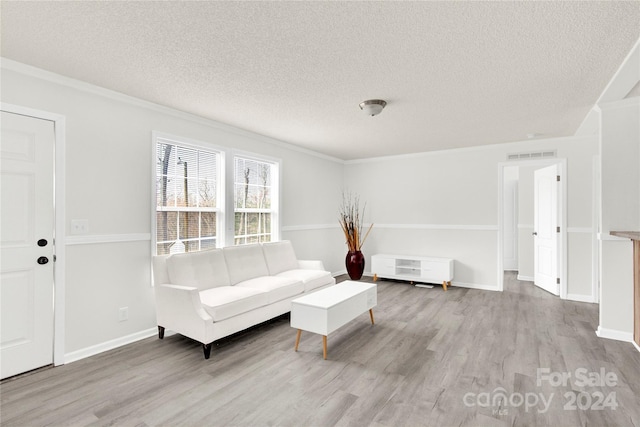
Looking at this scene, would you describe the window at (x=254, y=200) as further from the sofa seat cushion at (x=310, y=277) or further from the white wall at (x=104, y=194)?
the white wall at (x=104, y=194)

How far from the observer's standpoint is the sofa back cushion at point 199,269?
3162 millimetres

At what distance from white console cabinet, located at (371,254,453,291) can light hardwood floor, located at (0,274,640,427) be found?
1714mm

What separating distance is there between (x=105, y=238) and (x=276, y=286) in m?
1.73

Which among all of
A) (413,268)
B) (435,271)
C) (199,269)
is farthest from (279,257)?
(435,271)

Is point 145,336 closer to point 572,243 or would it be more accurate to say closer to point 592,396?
point 592,396

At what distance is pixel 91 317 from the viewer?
282 centimetres

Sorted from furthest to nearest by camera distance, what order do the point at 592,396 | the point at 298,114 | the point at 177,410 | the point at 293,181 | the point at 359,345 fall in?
1. the point at 293,181
2. the point at 298,114
3. the point at 359,345
4. the point at 592,396
5. the point at 177,410

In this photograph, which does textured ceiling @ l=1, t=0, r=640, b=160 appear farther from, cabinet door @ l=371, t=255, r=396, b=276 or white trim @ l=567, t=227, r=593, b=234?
cabinet door @ l=371, t=255, r=396, b=276

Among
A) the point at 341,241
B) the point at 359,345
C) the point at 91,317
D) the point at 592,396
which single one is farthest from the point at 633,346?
the point at 91,317

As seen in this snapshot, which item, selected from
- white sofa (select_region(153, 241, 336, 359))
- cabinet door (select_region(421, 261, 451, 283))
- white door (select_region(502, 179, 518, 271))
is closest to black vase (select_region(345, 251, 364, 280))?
cabinet door (select_region(421, 261, 451, 283))

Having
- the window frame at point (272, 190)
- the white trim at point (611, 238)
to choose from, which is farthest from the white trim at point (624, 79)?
the window frame at point (272, 190)

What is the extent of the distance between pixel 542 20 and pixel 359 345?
284 cm

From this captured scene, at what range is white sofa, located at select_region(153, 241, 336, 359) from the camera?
111 inches

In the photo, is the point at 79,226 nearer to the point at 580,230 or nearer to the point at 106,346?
the point at 106,346
